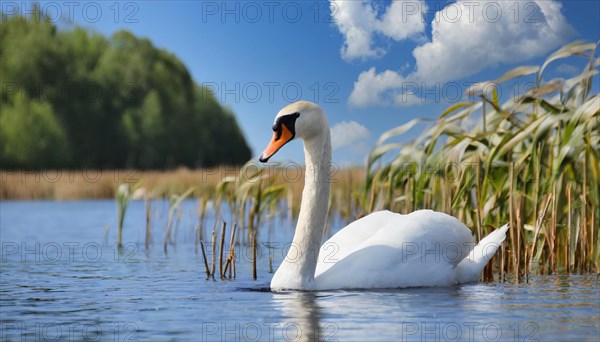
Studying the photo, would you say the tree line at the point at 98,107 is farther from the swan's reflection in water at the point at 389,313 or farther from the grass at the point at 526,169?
the swan's reflection in water at the point at 389,313

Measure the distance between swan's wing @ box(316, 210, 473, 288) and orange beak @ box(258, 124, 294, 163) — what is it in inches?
44.7

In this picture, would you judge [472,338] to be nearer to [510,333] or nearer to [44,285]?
[510,333]

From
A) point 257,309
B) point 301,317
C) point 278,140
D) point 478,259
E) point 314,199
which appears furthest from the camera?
point 478,259

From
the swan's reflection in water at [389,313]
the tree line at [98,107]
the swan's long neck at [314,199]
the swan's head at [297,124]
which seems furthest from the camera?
the tree line at [98,107]

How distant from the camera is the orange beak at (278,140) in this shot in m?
7.37

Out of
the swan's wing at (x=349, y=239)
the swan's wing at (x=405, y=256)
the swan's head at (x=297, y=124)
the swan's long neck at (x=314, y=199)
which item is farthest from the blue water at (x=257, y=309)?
the swan's head at (x=297, y=124)

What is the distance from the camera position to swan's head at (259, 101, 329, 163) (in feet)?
25.0

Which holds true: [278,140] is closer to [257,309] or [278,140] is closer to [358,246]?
[358,246]

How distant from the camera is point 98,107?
61938mm

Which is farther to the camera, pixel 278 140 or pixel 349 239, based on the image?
pixel 349 239

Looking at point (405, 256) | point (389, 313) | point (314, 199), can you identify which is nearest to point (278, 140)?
point (314, 199)

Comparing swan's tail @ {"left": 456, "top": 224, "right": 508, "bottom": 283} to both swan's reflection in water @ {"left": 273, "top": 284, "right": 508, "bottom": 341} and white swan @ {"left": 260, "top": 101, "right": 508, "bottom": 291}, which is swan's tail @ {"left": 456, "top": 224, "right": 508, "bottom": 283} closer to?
white swan @ {"left": 260, "top": 101, "right": 508, "bottom": 291}

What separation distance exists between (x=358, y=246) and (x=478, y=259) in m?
1.12

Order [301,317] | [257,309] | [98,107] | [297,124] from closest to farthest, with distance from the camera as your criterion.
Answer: [301,317]
[257,309]
[297,124]
[98,107]
